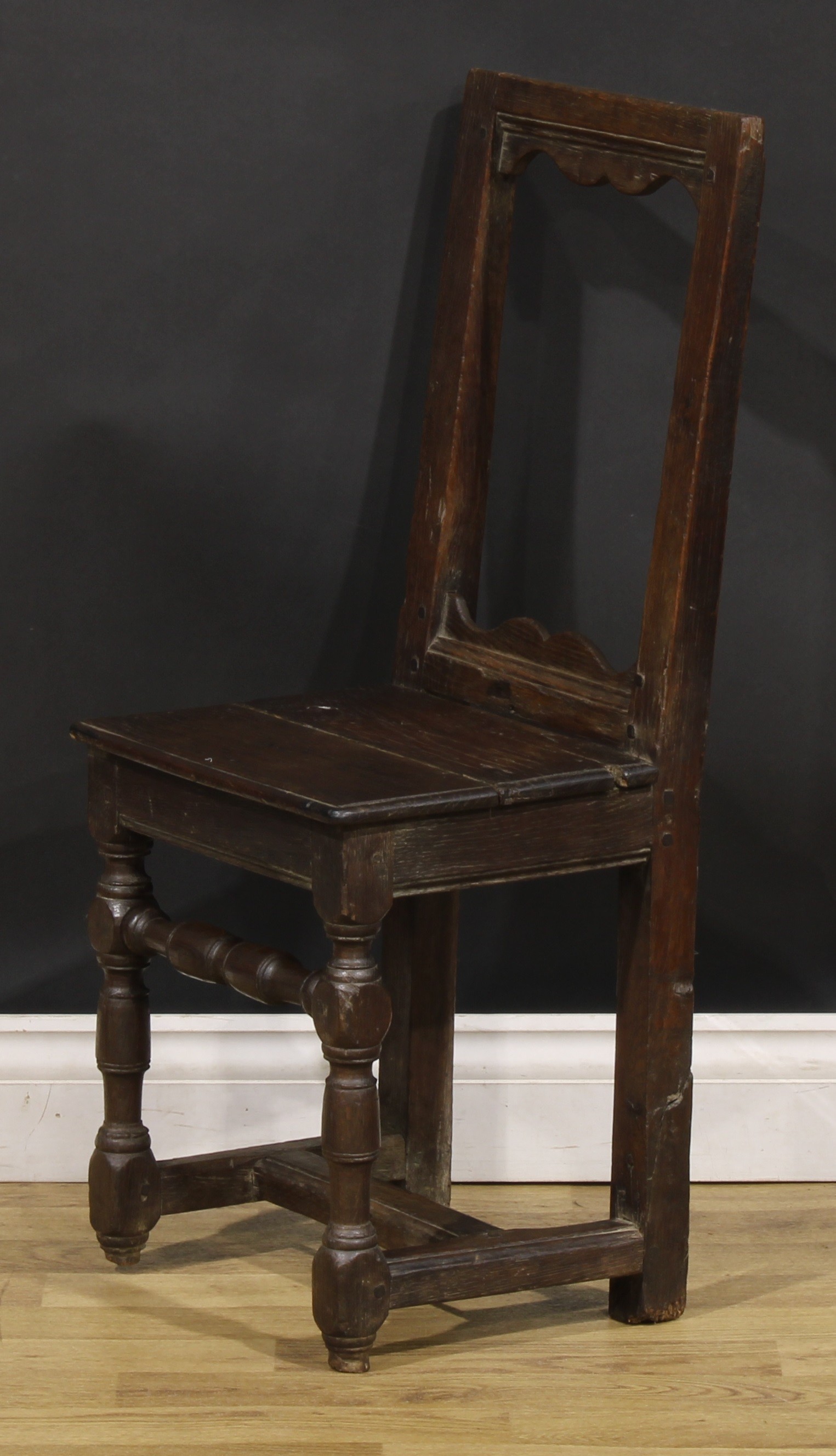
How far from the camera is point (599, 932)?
2.68 meters

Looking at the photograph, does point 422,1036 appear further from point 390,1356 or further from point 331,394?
point 331,394

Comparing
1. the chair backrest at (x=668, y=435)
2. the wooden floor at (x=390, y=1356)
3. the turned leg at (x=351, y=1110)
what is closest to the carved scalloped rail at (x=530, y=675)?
the chair backrest at (x=668, y=435)

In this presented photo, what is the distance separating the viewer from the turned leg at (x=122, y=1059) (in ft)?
7.65

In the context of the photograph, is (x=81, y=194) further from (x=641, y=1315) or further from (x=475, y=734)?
(x=641, y=1315)

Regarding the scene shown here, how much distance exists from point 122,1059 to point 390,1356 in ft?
1.33

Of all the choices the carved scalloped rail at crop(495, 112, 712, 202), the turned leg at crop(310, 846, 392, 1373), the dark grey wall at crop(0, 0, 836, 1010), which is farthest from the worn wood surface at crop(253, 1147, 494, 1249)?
the carved scalloped rail at crop(495, 112, 712, 202)

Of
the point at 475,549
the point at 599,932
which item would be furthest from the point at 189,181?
the point at 599,932

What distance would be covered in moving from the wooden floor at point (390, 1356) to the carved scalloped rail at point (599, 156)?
1113 mm

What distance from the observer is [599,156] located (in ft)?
7.37

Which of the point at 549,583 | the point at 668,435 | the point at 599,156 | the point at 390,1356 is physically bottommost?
the point at 390,1356

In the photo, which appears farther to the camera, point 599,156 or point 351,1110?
point 599,156

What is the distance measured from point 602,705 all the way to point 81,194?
83 cm

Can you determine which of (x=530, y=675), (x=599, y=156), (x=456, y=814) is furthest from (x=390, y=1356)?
(x=599, y=156)

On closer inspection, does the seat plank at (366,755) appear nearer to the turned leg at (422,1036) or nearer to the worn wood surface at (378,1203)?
the turned leg at (422,1036)
